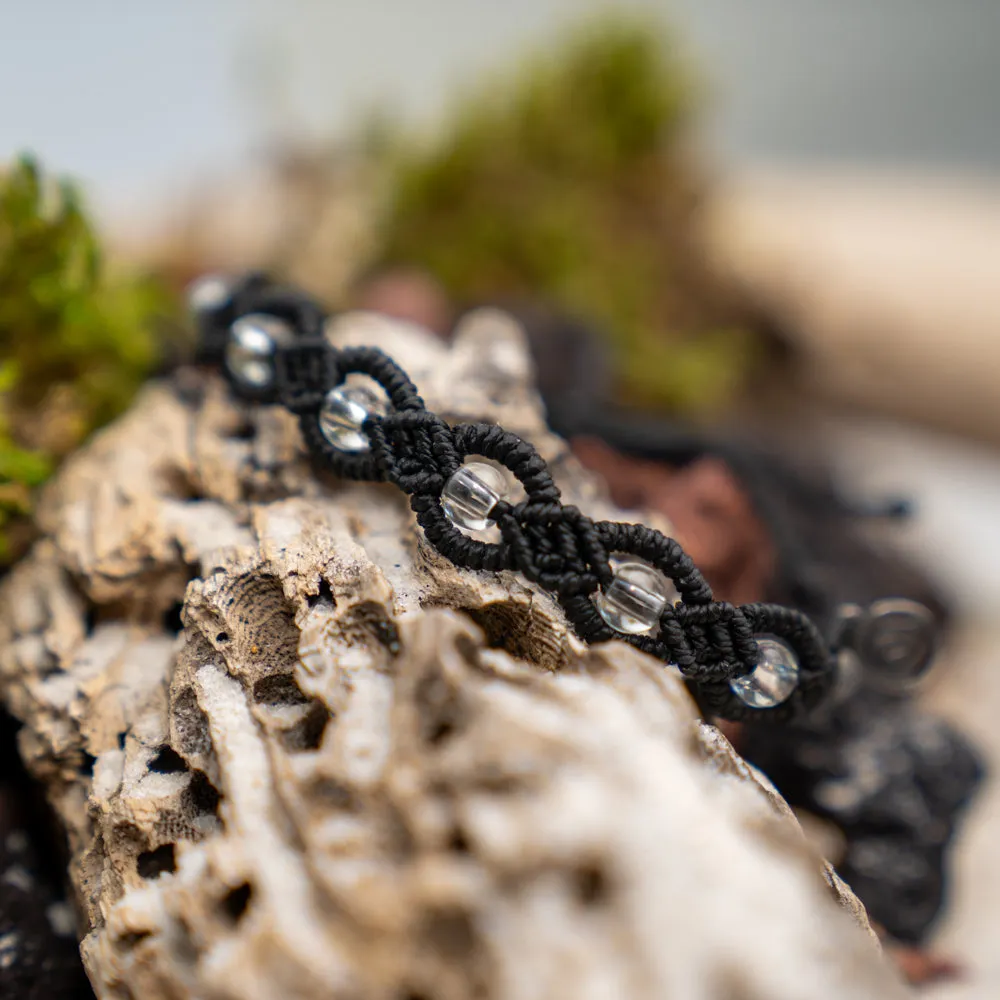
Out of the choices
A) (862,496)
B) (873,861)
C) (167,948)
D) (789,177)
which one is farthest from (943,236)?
(167,948)

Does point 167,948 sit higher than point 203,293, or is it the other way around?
point 203,293

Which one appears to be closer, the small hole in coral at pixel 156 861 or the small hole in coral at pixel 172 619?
the small hole in coral at pixel 156 861

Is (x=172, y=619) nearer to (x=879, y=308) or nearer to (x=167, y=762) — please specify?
(x=167, y=762)

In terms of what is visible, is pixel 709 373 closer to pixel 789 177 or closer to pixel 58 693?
pixel 58 693

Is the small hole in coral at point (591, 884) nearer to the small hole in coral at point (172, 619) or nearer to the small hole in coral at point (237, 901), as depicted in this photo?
the small hole in coral at point (237, 901)

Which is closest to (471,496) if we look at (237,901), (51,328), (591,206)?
(237,901)

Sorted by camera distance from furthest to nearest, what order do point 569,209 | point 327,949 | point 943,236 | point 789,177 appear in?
point 789,177, point 943,236, point 569,209, point 327,949

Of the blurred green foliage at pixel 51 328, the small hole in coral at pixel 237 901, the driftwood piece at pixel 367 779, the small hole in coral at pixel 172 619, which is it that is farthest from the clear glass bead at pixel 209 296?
the small hole in coral at pixel 237 901
